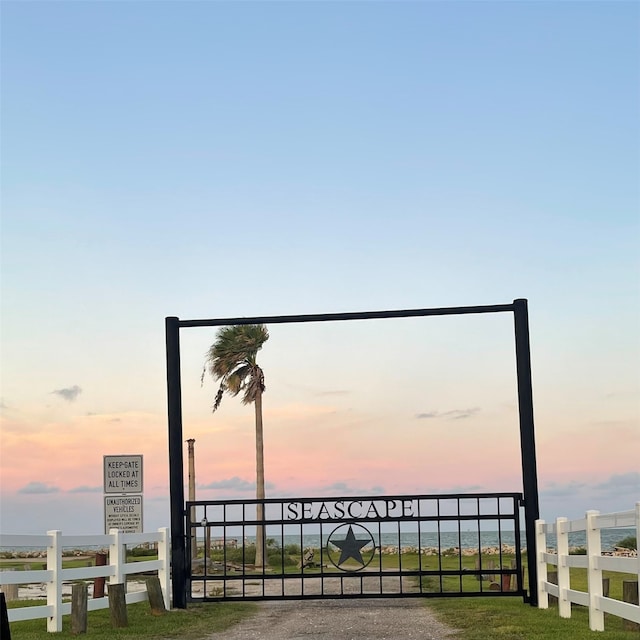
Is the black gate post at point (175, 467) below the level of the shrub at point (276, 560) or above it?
above

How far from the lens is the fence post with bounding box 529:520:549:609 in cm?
1514

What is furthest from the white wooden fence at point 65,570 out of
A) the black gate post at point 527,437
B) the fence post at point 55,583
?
the black gate post at point 527,437

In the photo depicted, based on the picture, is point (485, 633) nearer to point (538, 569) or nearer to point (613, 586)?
point (538, 569)

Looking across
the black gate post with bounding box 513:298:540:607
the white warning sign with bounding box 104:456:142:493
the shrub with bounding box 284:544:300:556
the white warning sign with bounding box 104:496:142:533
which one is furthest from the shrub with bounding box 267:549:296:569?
the black gate post with bounding box 513:298:540:607

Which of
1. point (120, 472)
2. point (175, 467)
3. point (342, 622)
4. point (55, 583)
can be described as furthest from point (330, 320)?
point (55, 583)

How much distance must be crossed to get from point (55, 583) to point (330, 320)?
19.3 feet

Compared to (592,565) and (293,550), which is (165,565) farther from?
(293,550)

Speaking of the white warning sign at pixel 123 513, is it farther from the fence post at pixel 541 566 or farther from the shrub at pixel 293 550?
the shrub at pixel 293 550

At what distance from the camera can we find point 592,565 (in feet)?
38.8

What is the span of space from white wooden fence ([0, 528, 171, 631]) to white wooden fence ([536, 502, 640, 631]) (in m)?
5.98

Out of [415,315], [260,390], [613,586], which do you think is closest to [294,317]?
[415,315]

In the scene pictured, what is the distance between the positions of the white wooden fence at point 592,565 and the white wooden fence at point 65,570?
598 cm

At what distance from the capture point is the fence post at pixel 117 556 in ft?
49.1

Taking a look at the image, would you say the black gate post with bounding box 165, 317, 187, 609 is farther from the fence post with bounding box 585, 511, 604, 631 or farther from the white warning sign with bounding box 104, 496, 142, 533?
the fence post with bounding box 585, 511, 604, 631
